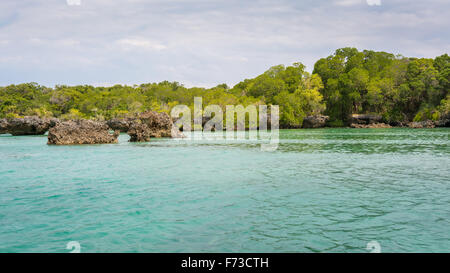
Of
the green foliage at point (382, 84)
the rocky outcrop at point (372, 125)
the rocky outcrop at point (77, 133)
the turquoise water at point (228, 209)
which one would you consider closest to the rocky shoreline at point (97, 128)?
the rocky outcrop at point (77, 133)

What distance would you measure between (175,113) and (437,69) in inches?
1783

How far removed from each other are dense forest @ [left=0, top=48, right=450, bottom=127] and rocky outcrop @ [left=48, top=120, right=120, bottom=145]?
113 ft

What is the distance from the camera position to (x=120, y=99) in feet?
235

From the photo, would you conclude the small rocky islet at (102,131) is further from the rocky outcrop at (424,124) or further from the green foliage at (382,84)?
the green foliage at (382,84)

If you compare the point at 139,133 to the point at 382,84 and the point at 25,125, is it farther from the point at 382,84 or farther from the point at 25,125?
the point at 382,84

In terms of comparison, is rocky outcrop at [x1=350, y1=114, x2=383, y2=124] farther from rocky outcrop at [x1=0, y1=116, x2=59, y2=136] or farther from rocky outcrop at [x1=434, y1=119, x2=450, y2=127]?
rocky outcrop at [x1=0, y1=116, x2=59, y2=136]

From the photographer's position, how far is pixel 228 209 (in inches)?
258

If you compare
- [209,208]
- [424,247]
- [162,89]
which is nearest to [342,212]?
[424,247]

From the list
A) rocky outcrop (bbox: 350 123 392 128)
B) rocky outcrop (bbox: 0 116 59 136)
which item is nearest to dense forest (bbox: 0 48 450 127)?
rocky outcrop (bbox: 350 123 392 128)

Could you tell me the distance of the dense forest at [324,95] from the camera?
56819 mm

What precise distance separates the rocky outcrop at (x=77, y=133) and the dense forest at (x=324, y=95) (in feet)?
113

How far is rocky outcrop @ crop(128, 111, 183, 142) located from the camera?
2675 cm

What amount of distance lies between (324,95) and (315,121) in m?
11.8
